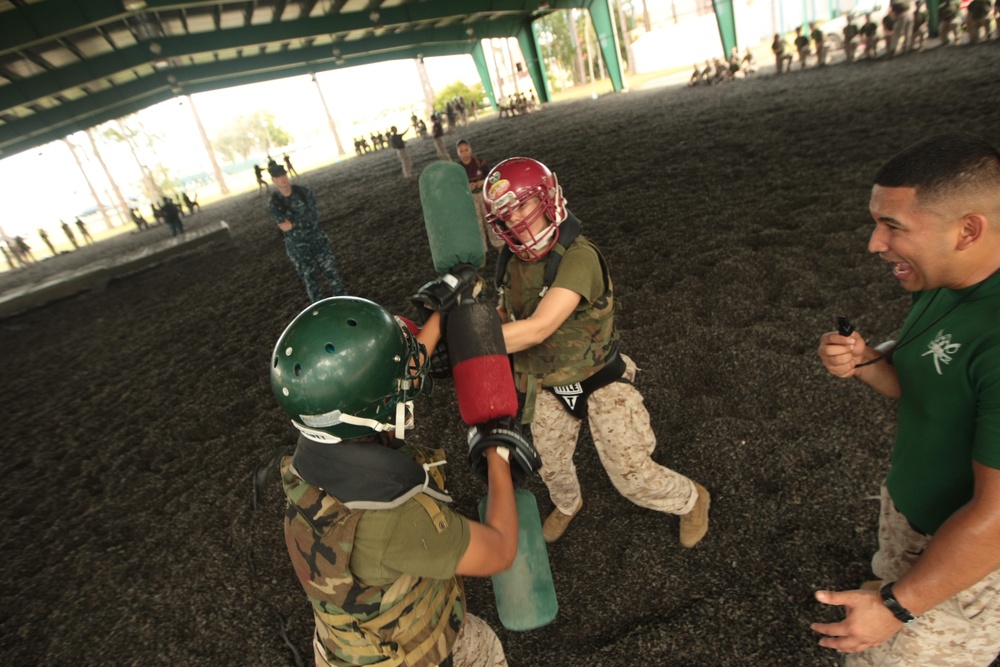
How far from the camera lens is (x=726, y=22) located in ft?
87.2

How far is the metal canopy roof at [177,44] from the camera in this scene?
14.8 metres

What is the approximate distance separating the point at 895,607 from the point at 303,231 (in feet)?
25.5

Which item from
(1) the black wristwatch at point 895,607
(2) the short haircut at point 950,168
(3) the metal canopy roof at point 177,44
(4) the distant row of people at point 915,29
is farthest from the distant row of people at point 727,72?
(1) the black wristwatch at point 895,607

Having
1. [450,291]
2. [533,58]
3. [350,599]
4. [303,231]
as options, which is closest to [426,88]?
[533,58]

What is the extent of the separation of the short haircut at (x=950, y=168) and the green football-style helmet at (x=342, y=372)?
163cm

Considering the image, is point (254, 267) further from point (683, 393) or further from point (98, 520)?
point (683, 393)

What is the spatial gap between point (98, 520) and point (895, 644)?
6.23m

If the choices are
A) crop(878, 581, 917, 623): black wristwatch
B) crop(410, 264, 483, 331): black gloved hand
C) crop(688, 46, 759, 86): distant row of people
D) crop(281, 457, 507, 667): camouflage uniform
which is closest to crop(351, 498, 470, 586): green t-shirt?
crop(281, 457, 507, 667): camouflage uniform

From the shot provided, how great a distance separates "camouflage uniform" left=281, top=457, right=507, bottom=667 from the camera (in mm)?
1549

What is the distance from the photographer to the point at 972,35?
55.1ft

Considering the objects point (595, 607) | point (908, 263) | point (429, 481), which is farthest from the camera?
point (595, 607)

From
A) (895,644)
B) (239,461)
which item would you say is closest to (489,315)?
(895,644)

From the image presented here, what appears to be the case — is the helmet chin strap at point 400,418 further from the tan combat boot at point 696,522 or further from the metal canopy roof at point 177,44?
the metal canopy roof at point 177,44

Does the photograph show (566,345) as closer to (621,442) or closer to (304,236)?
(621,442)
